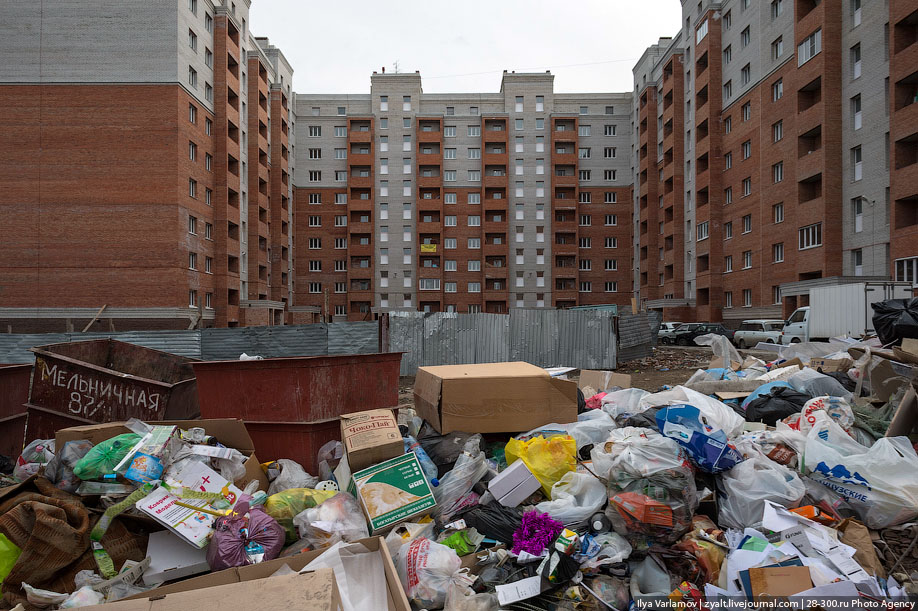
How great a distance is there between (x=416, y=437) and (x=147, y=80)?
104 ft

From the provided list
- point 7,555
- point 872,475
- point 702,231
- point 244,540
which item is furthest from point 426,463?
point 702,231

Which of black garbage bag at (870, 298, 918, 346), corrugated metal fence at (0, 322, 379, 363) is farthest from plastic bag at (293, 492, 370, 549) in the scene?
corrugated metal fence at (0, 322, 379, 363)

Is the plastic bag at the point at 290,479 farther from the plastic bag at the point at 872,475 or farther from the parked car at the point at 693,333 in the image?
the parked car at the point at 693,333

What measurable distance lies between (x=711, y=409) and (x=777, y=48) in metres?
32.6

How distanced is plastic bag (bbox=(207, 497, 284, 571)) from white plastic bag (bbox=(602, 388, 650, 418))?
3746 millimetres

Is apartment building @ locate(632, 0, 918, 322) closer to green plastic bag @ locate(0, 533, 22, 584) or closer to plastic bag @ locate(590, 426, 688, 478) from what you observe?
plastic bag @ locate(590, 426, 688, 478)

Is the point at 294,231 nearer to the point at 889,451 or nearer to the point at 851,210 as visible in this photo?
the point at 851,210

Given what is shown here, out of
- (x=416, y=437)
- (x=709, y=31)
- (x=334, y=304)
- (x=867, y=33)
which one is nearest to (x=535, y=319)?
(x=416, y=437)

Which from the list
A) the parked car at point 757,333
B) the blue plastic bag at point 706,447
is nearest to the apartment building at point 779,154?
the parked car at point 757,333

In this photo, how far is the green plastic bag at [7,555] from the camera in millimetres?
3090

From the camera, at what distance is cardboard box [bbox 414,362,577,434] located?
4922 mm

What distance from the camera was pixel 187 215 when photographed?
29.3 m

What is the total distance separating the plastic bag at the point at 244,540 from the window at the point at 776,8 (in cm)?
3621

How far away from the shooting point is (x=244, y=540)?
333 centimetres
